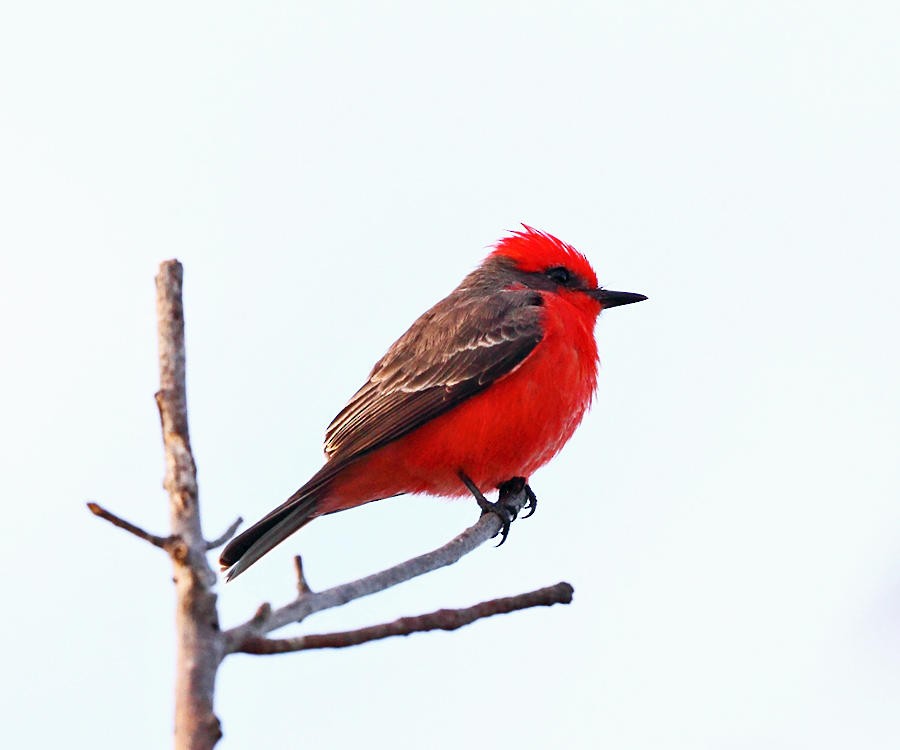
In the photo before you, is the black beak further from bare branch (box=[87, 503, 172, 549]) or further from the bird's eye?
bare branch (box=[87, 503, 172, 549])

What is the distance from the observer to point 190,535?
281cm

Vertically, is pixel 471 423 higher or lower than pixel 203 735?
higher

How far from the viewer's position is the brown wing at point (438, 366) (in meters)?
7.04

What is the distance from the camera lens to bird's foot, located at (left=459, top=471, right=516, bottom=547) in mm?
6544

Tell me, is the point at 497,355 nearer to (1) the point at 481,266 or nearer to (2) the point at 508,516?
(2) the point at 508,516

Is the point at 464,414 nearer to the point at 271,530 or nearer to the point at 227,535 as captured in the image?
the point at 271,530

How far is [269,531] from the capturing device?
648 cm

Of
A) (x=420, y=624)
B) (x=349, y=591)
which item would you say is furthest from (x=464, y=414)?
(x=420, y=624)

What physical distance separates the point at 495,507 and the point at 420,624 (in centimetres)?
342

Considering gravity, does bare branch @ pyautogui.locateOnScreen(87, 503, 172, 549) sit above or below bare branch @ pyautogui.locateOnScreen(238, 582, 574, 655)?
above

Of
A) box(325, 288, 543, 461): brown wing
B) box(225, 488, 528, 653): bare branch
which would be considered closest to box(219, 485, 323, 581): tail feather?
box(325, 288, 543, 461): brown wing

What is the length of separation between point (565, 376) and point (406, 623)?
4.08 m

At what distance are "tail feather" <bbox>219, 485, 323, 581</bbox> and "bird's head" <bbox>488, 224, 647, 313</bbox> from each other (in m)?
2.18

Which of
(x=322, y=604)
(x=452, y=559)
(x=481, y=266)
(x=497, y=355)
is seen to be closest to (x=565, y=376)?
(x=497, y=355)
